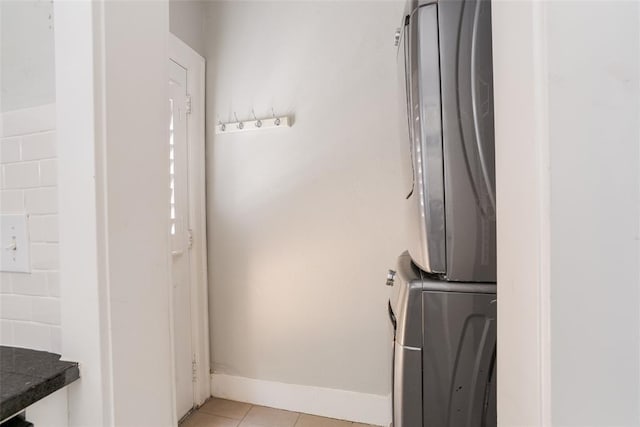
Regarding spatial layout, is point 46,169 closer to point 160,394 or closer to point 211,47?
point 160,394

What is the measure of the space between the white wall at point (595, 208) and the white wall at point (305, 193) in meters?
1.24

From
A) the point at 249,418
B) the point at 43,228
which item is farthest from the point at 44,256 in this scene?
the point at 249,418

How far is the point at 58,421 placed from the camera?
538 millimetres

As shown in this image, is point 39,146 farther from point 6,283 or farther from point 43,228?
point 6,283

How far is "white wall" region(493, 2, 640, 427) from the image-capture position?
387mm

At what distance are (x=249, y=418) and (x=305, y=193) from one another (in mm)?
1376

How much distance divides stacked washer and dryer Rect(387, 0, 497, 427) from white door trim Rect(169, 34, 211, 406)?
4.79ft

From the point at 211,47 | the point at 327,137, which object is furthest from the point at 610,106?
the point at 211,47

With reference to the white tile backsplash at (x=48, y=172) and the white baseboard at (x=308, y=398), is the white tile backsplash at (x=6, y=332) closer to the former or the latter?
the white tile backsplash at (x=48, y=172)

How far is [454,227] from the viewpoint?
2.80ft

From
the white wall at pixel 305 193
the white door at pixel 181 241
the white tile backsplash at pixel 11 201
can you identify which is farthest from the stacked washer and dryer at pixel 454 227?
the white door at pixel 181 241

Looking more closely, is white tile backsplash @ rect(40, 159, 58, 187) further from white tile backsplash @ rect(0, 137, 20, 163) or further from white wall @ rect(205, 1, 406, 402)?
white wall @ rect(205, 1, 406, 402)

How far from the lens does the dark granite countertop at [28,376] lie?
446 millimetres

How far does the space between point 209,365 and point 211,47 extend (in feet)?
6.91
